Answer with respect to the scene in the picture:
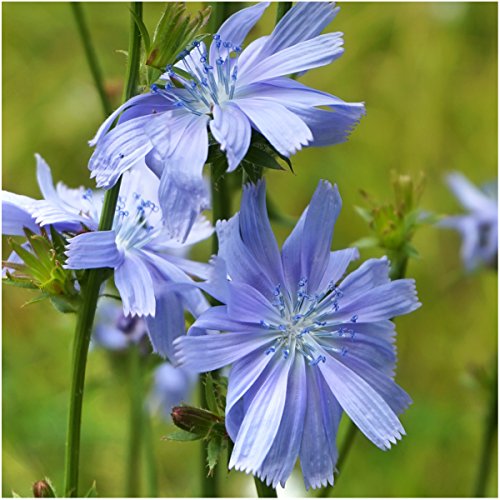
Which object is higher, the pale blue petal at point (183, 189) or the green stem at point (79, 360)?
the pale blue petal at point (183, 189)

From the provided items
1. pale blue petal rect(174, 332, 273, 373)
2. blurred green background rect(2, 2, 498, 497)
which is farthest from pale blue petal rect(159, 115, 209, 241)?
blurred green background rect(2, 2, 498, 497)

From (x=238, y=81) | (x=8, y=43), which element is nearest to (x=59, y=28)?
(x=8, y=43)

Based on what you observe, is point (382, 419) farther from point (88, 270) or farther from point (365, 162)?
point (365, 162)

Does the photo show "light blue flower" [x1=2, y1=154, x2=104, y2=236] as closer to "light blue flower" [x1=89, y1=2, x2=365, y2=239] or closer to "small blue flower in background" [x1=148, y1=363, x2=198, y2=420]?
"light blue flower" [x1=89, y1=2, x2=365, y2=239]

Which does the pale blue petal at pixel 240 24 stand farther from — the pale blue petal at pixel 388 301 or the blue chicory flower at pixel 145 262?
the pale blue petal at pixel 388 301

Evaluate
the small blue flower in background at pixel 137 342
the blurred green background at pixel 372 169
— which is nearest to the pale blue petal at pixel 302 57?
the small blue flower in background at pixel 137 342
